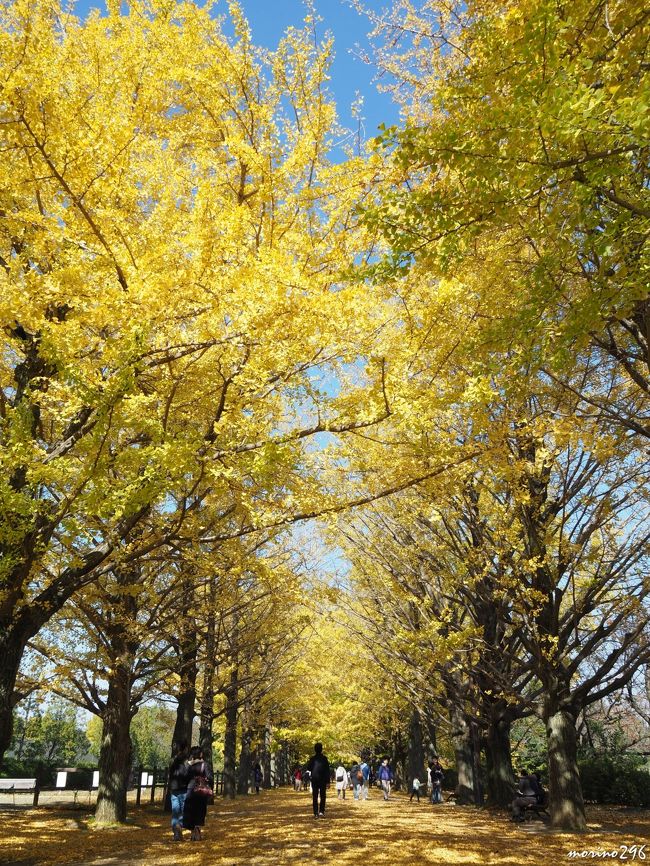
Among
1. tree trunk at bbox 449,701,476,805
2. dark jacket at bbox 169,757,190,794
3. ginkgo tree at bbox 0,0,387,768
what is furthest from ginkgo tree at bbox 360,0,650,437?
tree trunk at bbox 449,701,476,805

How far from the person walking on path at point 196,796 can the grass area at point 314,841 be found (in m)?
0.28

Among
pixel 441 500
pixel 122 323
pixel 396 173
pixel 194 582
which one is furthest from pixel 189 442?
pixel 194 582

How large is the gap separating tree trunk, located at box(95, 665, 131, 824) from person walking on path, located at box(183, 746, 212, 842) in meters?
→ 3.05

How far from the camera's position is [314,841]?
25.3 feet

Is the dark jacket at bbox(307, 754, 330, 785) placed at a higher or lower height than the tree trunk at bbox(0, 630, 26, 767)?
lower

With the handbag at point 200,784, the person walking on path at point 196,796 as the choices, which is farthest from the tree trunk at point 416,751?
the handbag at point 200,784

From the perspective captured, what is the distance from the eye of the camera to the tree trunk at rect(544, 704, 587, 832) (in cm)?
921

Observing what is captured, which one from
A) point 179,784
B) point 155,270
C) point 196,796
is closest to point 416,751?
point 179,784

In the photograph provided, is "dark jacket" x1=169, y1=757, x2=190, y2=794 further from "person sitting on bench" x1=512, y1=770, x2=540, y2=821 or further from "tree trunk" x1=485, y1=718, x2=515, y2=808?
"tree trunk" x1=485, y1=718, x2=515, y2=808

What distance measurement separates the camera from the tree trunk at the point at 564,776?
30.2 ft

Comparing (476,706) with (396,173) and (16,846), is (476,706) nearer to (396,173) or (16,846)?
Answer: (16,846)

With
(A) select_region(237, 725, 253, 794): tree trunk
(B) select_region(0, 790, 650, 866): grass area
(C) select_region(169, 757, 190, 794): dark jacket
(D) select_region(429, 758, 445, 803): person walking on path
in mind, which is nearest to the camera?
(B) select_region(0, 790, 650, 866): grass area

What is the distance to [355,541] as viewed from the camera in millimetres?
12531

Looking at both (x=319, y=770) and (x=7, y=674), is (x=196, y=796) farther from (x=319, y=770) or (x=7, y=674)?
(x=7, y=674)
